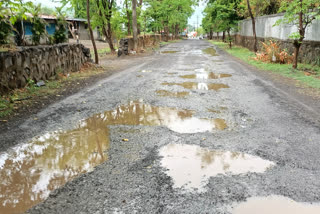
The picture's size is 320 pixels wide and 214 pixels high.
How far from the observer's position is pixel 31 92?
7.46 m

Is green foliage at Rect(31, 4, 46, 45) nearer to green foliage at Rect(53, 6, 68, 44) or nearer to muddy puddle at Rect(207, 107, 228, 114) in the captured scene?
green foliage at Rect(53, 6, 68, 44)

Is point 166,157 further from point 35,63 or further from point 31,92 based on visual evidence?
point 35,63

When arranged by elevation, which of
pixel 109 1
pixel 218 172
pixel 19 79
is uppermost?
pixel 109 1

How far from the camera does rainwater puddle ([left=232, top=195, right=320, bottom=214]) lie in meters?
2.59

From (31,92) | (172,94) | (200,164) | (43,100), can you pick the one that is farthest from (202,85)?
(200,164)

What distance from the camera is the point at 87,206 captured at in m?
2.63

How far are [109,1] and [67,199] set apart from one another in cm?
1962

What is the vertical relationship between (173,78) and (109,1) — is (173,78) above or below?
below

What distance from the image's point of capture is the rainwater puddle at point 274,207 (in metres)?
2.59

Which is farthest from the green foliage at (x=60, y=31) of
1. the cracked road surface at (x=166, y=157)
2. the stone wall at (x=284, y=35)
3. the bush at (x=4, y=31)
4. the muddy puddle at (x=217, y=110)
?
the stone wall at (x=284, y=35)

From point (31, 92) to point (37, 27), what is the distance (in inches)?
131

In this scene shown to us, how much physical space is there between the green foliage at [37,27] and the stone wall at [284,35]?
9870 mm

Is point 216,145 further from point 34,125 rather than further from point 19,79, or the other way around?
point 19,79

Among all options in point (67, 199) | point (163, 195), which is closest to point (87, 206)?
point (67, 199)
